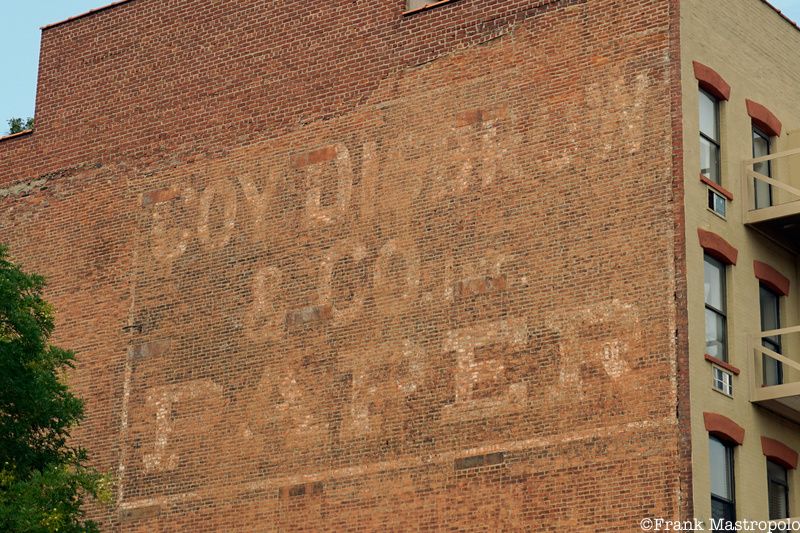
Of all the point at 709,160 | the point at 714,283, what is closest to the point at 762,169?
the point at 709,160

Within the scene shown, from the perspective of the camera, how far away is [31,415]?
27188 mm

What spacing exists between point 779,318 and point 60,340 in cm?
1566

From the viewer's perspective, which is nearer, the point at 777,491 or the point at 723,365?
the point at 723,365

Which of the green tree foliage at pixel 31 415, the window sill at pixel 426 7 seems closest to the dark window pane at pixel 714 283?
the window sill at pixel 426 7

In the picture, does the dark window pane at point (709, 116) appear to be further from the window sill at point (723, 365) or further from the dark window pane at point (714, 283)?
the window sill at point (723, 365)

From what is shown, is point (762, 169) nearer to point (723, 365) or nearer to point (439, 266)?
point (723, 365)

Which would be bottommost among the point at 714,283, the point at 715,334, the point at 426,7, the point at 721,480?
the point at 721,480

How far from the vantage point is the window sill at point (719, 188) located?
29.7m

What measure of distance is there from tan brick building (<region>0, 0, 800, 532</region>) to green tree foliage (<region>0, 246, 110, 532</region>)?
581 cm

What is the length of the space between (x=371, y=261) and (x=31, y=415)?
8100 millimetres

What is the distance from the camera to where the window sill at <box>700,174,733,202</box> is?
2974 centimetres

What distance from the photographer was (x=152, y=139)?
121ft

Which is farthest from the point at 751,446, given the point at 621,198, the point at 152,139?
the point at 152,139

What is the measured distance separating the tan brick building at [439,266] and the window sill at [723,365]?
0.12m
